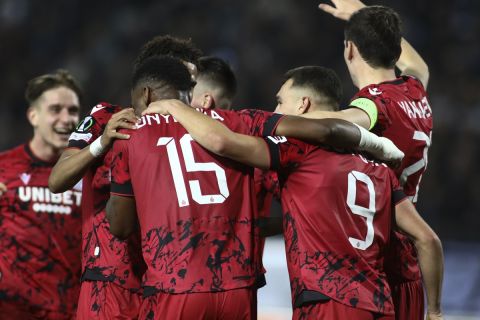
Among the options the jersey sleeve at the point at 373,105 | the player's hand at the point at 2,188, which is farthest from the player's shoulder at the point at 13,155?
the jersey sleeve at the point at 373,105

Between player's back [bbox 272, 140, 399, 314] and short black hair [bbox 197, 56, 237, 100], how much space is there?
1610 mm

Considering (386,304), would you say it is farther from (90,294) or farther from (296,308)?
(90,294)

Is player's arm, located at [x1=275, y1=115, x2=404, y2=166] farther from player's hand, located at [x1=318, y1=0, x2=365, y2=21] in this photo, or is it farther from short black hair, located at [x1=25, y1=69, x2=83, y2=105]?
short black hair, located at [x1=25, y1=69, x2=83, y2=105]

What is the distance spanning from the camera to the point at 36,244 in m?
6.03

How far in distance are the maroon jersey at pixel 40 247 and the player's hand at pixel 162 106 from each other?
6.84 feet

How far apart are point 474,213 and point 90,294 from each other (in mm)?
6823

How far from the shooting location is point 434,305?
15.0ft

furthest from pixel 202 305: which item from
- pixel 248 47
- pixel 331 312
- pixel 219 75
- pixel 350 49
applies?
pixel 248 47

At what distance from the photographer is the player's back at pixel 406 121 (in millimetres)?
4812

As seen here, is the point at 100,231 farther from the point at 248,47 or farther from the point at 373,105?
the point at 248,47

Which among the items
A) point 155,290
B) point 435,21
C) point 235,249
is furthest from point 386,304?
point 435,21

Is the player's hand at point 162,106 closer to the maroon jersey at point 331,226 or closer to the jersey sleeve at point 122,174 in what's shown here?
the jersey sleeve at point 122,174

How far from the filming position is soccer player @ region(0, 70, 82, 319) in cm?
600

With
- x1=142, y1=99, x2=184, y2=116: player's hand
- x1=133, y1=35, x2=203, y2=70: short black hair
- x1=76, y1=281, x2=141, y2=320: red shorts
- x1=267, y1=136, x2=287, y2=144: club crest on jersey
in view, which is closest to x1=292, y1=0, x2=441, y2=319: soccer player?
x1=267, y1=136, x2=287, y2=144: club crest on jersey
